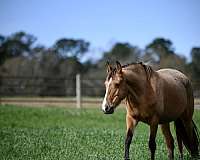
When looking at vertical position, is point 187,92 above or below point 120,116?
above

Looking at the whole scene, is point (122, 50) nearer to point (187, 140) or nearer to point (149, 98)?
point (187, 140)

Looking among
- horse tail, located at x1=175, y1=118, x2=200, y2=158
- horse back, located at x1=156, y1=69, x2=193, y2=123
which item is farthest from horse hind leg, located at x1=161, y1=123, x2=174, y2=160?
horse back, located at x1=156, y1=69, x2=193, y2=123

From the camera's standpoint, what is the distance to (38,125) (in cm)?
1492

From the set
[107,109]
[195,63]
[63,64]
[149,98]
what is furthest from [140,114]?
[63,64]

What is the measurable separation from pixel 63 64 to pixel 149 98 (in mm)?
37975

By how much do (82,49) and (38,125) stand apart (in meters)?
43.6

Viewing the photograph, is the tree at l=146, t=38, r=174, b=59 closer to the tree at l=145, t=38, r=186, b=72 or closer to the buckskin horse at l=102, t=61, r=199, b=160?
the tree at l=145, t=38, r=186, b=72

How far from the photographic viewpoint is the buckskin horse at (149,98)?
6.64 meters

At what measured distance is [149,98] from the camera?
7.00 m

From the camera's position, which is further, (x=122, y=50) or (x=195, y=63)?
(x=122, y=50)

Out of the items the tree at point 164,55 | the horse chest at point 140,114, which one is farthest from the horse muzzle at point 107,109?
the tree at point 164,55

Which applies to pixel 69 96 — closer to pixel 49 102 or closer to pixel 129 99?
pixel 49 102

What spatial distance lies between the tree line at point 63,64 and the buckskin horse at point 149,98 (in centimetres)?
745

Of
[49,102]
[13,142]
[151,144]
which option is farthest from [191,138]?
[49,102]
